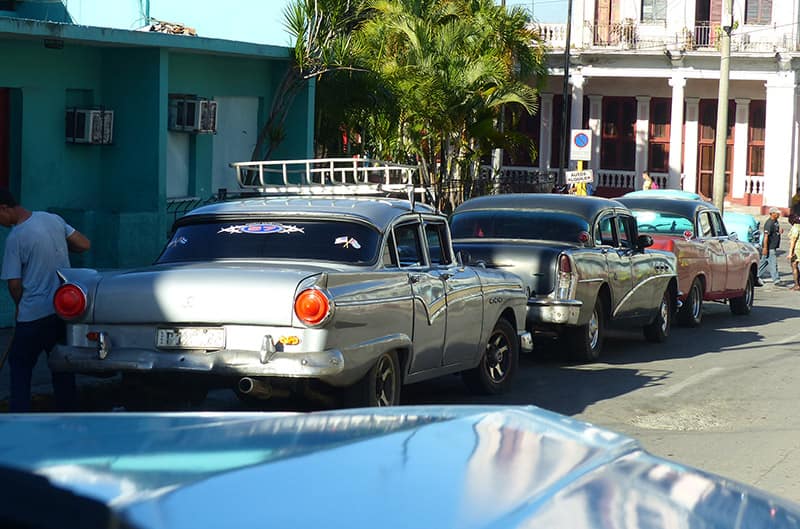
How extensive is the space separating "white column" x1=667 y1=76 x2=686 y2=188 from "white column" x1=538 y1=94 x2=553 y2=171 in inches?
196

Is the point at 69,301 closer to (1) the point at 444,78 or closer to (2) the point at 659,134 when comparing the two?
(1) the point at 444,78

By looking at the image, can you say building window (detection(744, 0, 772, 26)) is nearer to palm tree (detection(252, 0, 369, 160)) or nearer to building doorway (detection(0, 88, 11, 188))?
palm tree (detection(252, 0, 369, 160))

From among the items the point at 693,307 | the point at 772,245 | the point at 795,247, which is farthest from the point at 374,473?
the point at 772,245

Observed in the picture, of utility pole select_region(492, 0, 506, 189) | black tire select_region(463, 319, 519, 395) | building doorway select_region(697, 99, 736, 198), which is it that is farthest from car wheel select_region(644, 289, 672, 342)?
building doorway select_region(697, 99, 736, 198)

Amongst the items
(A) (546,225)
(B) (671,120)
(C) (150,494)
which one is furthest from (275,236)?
(B) (671,120)

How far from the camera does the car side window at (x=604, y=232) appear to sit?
14.1 metres

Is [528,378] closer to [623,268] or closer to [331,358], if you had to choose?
[623,268]

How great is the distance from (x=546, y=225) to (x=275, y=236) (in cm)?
519

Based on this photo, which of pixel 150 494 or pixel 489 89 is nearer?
pixel 150 494

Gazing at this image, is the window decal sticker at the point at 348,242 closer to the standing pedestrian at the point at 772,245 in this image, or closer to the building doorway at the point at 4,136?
the building doorway at the point at 4,136

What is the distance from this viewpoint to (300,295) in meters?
7.96

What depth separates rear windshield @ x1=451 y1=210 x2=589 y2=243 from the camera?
13.9 meters

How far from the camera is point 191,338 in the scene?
8.17m

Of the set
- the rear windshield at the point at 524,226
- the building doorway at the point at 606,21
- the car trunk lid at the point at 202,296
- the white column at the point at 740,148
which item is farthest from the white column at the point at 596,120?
the car trunk lid at the point at 202,296
